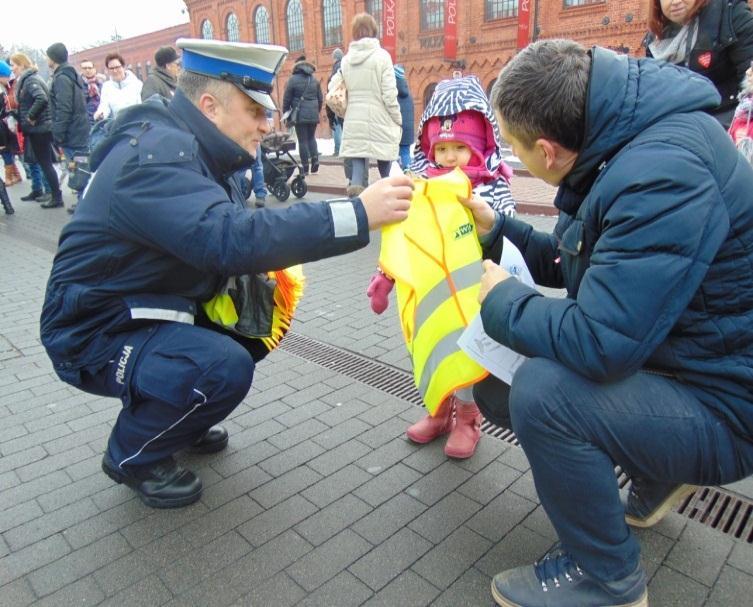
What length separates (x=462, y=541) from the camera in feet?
7.23

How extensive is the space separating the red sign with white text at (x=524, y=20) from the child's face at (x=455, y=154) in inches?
761

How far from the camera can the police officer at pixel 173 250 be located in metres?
2.11

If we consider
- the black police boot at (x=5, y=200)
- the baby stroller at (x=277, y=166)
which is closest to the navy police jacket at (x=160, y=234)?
the baby stroller at (x=277, y=166)

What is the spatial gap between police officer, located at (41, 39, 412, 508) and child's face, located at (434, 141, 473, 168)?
832 millimetres

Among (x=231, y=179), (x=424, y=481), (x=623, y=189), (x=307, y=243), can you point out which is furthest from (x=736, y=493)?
(x=231, y=179)

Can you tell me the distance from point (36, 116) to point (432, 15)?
18.0m

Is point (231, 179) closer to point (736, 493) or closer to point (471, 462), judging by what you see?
point (471, 462)

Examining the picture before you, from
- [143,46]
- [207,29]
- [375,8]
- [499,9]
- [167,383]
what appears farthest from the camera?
[143,46]

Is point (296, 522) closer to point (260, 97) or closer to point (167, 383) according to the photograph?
point (167, 383)

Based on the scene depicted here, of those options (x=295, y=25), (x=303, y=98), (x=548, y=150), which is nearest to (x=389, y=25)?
(x=295, y=25)

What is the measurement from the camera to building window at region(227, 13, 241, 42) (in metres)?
33.8

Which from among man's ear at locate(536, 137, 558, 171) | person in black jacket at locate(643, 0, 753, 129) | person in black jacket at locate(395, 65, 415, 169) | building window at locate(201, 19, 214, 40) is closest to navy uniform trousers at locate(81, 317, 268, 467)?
man's ear at locate(536, 137, 558, 171)

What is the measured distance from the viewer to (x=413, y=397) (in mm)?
3301

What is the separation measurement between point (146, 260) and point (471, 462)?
1.52 m
